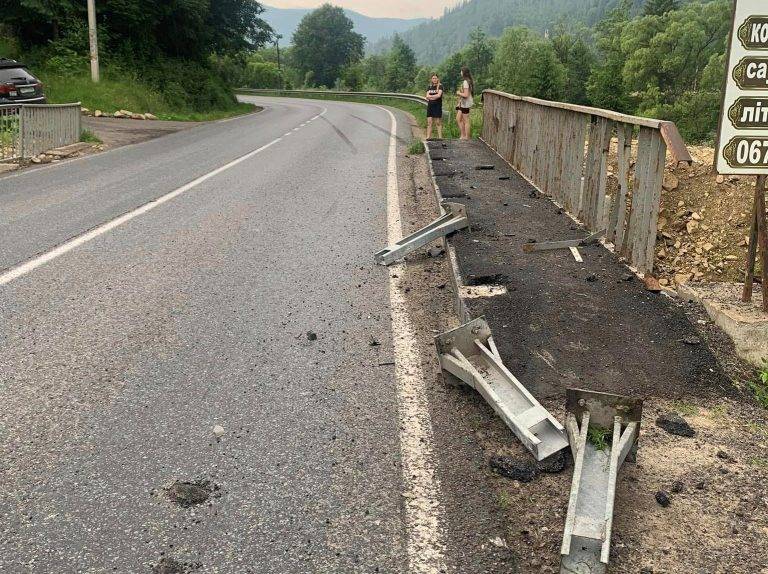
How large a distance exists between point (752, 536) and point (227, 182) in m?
10.0

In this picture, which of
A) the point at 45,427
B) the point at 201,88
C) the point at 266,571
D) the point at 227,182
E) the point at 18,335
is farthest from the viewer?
the point at 201,88

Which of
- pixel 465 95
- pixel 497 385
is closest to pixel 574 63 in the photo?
pixel 465 95

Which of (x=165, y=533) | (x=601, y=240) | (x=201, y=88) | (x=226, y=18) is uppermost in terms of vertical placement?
(x=226, y=18)

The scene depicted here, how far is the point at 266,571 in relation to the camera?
8.06 feet

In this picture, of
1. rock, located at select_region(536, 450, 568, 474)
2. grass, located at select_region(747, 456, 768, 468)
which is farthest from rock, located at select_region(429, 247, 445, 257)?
grass, located at select_region(747, 456, 768, 468)

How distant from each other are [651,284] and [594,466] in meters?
2.84

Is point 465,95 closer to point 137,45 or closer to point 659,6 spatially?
point 137,45

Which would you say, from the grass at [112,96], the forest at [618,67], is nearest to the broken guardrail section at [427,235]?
the grass at [112,96]

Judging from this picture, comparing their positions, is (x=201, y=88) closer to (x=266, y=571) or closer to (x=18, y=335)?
(x=18, y=335)

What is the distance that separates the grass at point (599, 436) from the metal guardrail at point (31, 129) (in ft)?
44.7

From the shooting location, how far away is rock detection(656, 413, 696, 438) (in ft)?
11.1

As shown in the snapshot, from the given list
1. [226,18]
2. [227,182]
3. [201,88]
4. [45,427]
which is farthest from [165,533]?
[226,18]

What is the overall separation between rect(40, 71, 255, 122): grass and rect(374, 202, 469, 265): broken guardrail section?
72.2 feet

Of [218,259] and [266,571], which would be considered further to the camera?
[218,259]
